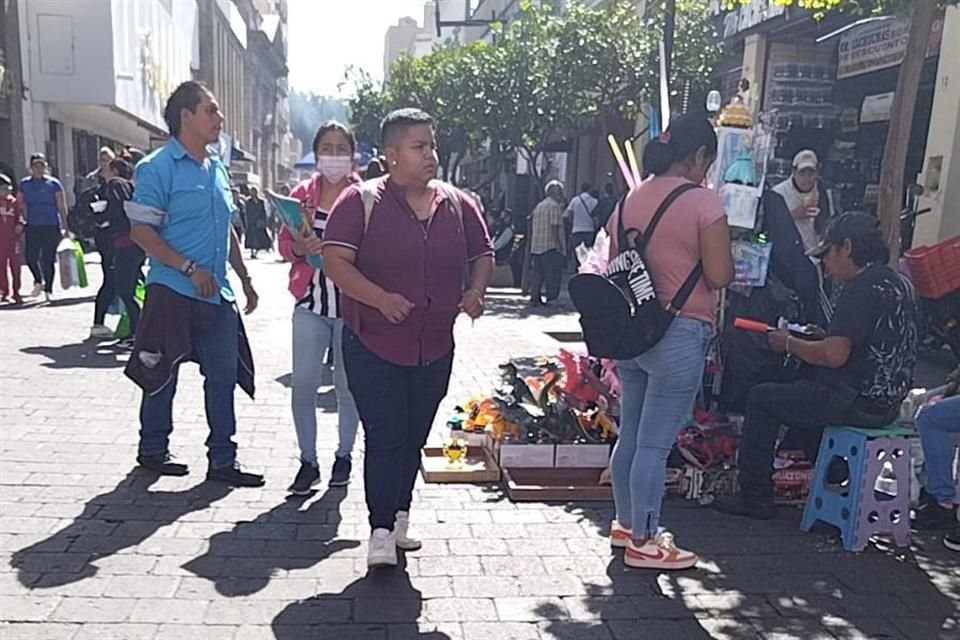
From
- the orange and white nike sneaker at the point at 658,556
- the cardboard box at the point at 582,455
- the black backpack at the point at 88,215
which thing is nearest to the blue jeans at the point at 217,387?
the cardboard box at the point at 582,455

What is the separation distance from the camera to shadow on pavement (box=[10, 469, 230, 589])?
357 centimetres

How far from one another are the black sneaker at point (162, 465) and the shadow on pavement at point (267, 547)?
72 cm

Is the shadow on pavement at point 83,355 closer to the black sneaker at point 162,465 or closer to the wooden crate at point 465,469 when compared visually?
the black sneaker at point 162,465

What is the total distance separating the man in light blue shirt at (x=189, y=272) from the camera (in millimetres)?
4316

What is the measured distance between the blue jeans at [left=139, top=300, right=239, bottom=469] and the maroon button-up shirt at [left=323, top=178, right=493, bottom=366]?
4.42 feet

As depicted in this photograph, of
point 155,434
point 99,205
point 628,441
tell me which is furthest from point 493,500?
point 99,205

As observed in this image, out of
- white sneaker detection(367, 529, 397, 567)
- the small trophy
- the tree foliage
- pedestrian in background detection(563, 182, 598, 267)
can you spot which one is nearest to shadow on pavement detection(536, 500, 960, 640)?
white sneaker detection(367, 529, 397, 567)

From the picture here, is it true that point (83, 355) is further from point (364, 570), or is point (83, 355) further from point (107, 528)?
point (364, 570)

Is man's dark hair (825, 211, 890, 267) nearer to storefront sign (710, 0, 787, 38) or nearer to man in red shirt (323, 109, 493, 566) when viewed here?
man in red shirt (323, 109, 493, 566)

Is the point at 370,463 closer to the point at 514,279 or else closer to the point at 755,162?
the point at 755,162

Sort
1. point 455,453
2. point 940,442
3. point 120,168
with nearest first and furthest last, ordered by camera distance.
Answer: point 940,442 → point 455,453 → point 120,168

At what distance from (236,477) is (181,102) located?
1.90m

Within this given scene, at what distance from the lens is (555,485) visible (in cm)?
477

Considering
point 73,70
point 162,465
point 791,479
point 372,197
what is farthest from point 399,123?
point 73,70
